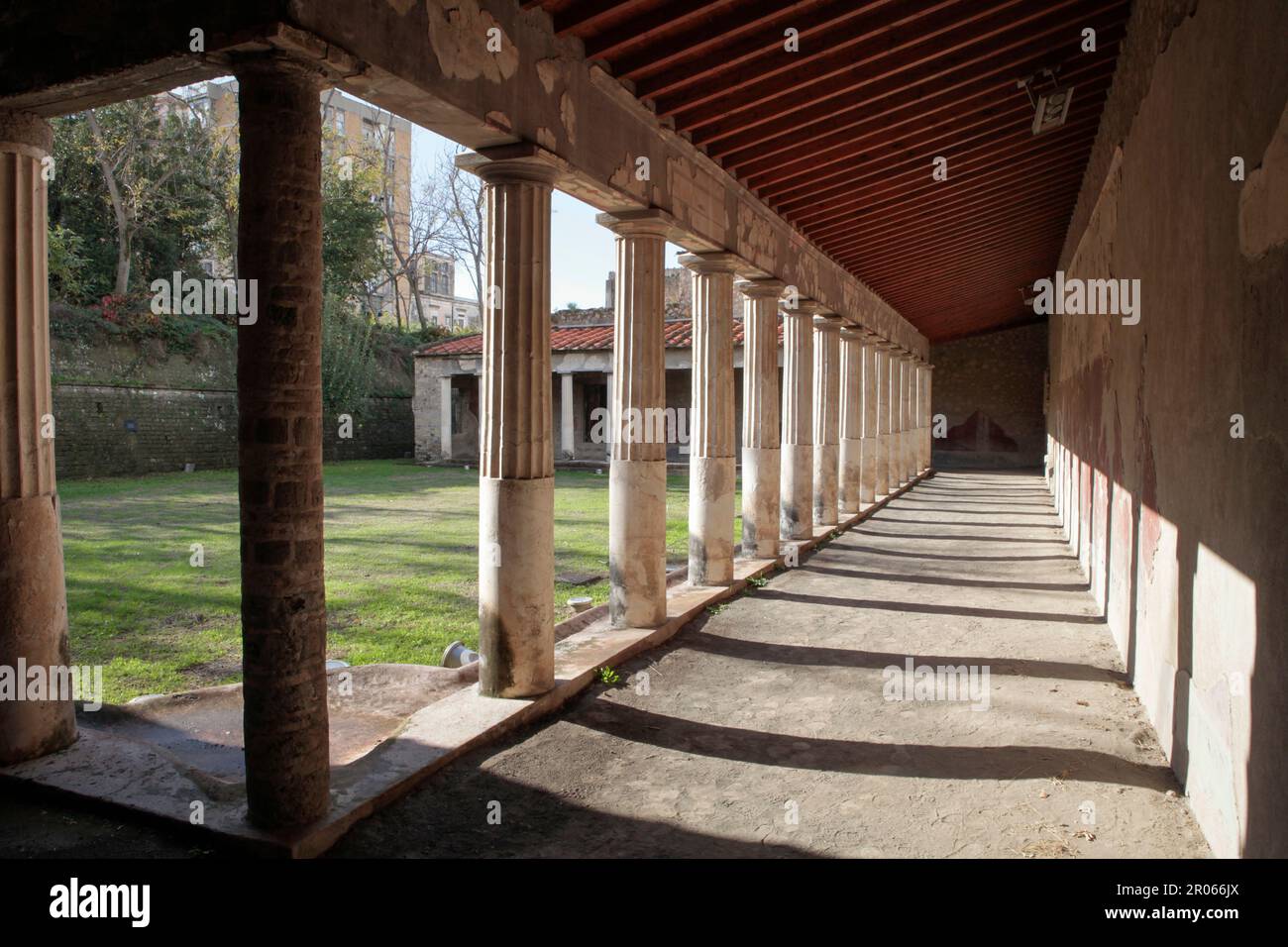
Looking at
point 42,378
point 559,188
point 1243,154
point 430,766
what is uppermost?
point 559,188

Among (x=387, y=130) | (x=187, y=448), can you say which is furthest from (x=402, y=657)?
(x=387, y=130)

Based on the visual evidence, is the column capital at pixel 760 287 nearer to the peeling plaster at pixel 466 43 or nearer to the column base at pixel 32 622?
the peeling plaster at pixel 466 43

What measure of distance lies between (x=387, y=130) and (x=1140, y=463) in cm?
3707

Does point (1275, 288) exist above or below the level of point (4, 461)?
above

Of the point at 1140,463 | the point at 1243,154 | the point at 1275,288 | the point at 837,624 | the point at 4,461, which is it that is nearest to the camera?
the point at 1275,288

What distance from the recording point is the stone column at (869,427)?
53.7 feet

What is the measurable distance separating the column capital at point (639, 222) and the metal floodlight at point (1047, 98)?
2.95 m

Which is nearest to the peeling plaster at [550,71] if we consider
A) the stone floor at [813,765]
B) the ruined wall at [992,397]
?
the stone floor at [813,765]

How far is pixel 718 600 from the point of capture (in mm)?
8383

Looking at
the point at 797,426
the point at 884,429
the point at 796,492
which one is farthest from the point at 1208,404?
the point at 884,429

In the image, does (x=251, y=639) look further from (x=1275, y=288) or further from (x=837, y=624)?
(x=837, y=624)

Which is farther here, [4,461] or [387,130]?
[387,130]

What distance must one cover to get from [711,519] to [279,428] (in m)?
5.46

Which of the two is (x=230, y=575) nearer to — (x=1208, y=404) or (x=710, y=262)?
(x=710, y=262)
